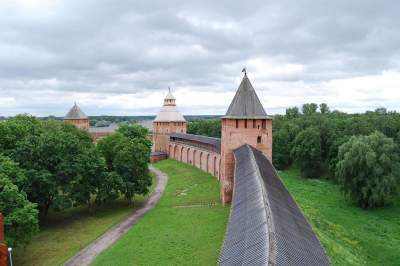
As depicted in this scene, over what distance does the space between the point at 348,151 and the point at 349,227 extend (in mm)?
11813

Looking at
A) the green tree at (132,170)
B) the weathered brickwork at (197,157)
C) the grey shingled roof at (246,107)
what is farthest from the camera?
the weathered brickwork at (197,157)

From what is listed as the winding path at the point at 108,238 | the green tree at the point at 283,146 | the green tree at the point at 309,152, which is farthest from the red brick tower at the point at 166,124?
the winding path at the point at 108,238

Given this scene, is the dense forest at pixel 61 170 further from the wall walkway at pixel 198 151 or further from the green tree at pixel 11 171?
the wall walkway at pixel 198 151

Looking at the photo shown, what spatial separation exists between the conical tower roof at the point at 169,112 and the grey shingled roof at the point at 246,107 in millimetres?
40911

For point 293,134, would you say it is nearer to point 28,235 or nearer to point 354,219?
point 354,219

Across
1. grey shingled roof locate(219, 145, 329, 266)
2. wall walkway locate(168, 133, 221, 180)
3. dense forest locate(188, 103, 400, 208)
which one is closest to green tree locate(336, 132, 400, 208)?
dense forest locate(188, 103, 400, 208)

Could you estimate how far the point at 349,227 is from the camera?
104ft

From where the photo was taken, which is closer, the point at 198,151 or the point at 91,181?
the point at 91,181

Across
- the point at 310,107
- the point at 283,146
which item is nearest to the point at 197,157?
the point at 283,146

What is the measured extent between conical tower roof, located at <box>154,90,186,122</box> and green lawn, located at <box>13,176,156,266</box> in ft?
113

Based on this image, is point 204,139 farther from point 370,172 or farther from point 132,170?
point 370,172

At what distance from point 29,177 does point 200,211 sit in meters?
13.0

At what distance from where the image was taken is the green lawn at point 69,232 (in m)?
23.7

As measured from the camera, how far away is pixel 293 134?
209ft
